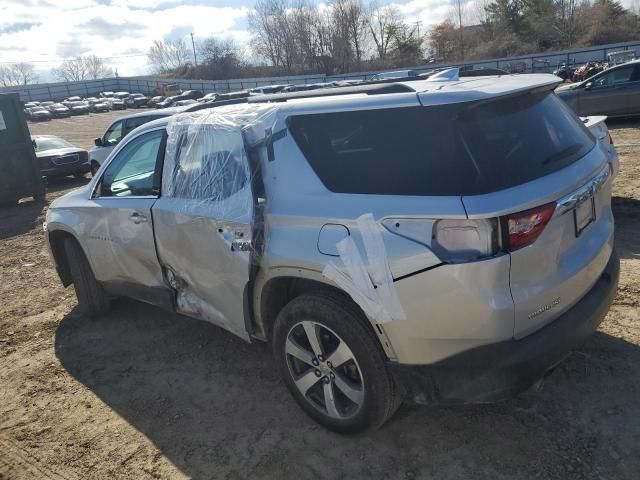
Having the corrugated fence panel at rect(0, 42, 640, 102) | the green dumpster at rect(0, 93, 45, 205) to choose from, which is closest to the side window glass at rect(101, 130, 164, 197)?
the green dumpster at rect(0, 93, 45, 205)

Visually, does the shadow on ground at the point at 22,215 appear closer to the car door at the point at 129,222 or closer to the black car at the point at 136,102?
the car door at the point at 129,222

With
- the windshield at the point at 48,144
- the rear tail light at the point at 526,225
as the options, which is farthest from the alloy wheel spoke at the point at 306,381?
the windshield at the point at 48,144

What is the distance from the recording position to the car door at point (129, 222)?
390 cm

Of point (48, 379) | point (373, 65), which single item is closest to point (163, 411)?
point (48, 379)

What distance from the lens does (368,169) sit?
260 cm

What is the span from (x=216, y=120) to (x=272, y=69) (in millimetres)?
82664

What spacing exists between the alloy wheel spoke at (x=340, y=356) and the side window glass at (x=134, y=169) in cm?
190

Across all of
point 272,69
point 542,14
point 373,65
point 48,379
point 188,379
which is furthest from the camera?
point 272,69

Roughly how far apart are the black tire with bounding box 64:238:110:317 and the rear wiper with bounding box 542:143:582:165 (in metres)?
3.92

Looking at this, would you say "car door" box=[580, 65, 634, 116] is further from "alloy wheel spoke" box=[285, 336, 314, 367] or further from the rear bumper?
"alloy wheel spoke" box=[285, 336, 314, 367]

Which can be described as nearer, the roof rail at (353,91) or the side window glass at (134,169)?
the roof rail at (353,91)

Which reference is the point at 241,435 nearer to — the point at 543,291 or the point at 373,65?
the point at 543,291

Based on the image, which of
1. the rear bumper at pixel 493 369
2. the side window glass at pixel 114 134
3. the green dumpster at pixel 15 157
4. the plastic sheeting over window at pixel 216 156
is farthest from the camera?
the side window glass at pixel 114 134

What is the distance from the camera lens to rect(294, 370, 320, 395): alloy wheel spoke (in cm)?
298
